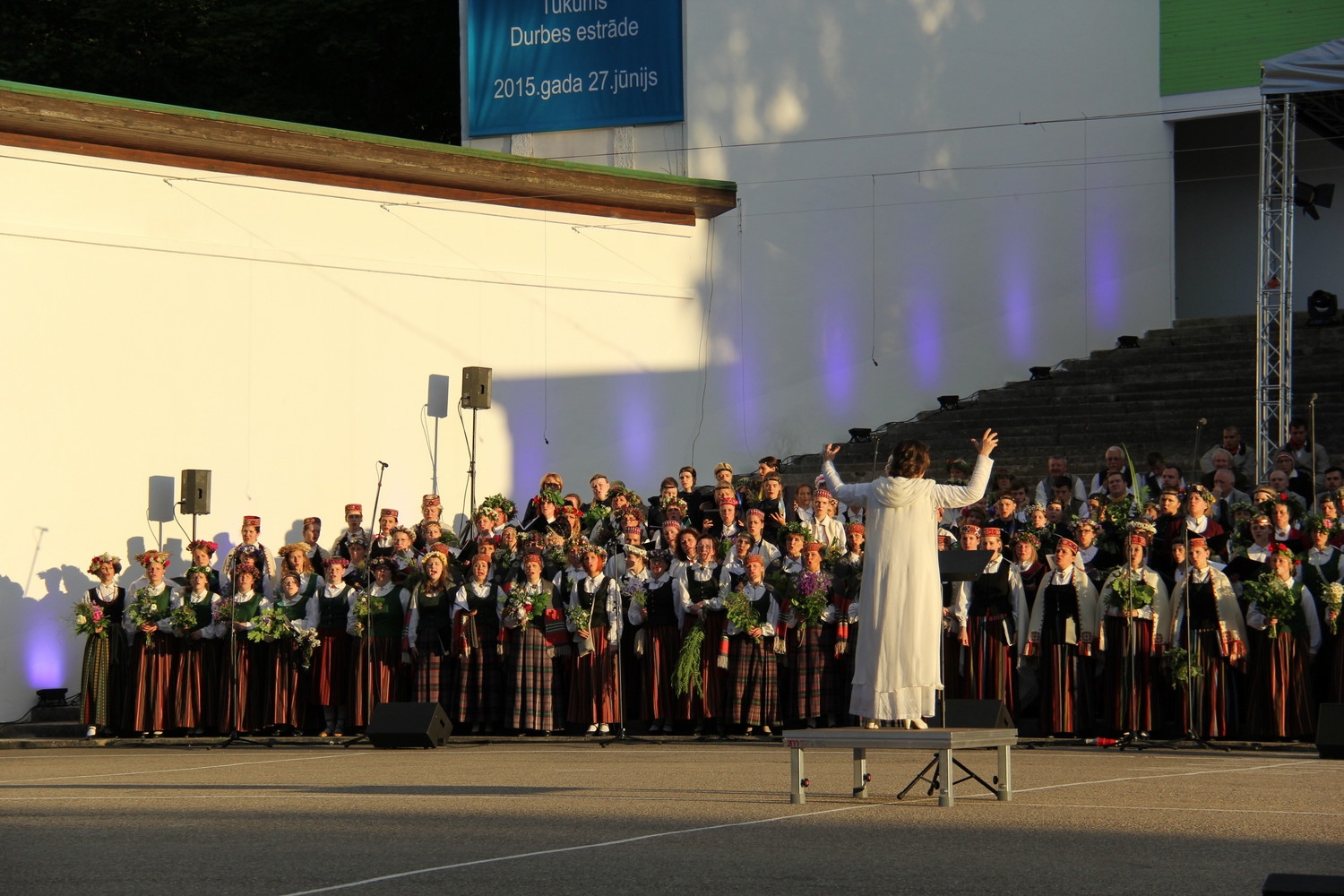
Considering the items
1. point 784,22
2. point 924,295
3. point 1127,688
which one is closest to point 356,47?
point 784,22

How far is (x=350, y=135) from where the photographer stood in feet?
66.0

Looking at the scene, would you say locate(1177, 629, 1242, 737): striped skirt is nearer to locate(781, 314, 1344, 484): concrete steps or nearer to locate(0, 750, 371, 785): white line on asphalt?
locate(0, 750, 371, 785): white line on asphalt

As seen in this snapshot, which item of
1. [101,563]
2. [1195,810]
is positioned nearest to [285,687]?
[101,563]

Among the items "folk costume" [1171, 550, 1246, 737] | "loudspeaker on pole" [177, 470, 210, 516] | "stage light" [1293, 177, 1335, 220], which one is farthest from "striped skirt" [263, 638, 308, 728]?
"stage light" [1293, 177, 1335, 220]

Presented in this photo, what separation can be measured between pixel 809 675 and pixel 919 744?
604 centimetres

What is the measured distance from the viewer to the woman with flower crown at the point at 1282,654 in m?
13.4

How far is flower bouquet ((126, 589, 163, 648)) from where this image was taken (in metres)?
16.3

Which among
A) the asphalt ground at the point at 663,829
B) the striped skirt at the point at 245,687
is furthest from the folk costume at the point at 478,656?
the asphalt ground at the point at 663,829

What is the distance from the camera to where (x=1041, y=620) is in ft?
46.5

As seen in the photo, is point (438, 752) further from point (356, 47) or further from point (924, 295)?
point (356, 47)

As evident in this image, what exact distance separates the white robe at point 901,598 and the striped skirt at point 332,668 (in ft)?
25.0

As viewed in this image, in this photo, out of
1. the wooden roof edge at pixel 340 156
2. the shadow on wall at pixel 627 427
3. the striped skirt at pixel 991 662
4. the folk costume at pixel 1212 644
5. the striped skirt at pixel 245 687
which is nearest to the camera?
the folk costume at pixel 1212 644

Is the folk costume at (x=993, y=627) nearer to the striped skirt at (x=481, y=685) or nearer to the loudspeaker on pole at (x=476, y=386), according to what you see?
the striped skirt at (x=481, y=685)

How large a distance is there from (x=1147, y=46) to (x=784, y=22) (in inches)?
209
